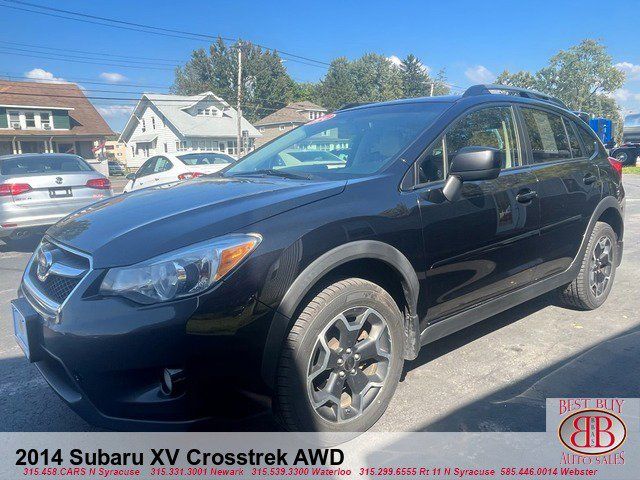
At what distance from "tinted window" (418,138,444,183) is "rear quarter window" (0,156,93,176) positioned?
21.7 ft

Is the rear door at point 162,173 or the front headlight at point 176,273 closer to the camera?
the front headlight at point 176,273

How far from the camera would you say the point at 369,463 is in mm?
2455

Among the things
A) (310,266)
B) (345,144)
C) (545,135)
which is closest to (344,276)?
(310,266)

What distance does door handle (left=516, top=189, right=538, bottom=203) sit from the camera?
3.42m

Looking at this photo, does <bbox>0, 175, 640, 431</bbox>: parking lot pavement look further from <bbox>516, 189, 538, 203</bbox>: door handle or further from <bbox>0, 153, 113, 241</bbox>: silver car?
<bbox>0, 153, 113, 241</bbox>: silver car

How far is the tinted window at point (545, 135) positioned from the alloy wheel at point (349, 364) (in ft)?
6.49

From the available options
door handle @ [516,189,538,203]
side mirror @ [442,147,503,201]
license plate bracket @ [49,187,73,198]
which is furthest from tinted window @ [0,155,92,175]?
door handle @ [516,189,538,203]

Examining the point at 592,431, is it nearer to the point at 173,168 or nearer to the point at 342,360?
the point at 342,360

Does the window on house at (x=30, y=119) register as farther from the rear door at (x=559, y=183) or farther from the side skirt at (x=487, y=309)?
the side skirt at (x=487, y=309)

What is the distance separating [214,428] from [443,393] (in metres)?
1.50

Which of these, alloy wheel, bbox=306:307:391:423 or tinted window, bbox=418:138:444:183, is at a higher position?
tinted window, bbox=418:138:444:183

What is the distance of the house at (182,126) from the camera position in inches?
1898

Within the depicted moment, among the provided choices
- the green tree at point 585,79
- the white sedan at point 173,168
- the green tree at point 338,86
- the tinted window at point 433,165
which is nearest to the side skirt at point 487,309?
the tinted window at point 433,165

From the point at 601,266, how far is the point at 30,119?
42.7 m
